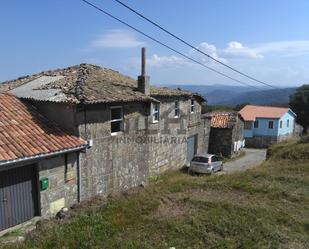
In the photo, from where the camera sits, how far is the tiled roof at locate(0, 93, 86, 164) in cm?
1188

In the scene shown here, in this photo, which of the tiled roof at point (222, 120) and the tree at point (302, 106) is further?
the tree at point (302, 106)

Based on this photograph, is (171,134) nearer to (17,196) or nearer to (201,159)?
(201,159)

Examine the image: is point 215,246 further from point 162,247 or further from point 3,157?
point 3,157

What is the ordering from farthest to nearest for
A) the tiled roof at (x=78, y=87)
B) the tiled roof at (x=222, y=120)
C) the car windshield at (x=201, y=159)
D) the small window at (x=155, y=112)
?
the tiled roof at (x=222, y=120), the car windshield at (x=201, y=159), the small window at (x=155, y=112), the tiled roof at (x=78, y=87)

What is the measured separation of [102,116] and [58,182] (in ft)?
11.3

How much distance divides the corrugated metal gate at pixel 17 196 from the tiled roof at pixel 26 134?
0.70 meters

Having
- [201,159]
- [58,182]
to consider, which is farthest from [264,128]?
[58,182]

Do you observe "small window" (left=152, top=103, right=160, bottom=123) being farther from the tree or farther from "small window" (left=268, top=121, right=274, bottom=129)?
the tree

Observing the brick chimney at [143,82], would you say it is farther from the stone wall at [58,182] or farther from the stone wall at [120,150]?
the stone wall at [58,182]

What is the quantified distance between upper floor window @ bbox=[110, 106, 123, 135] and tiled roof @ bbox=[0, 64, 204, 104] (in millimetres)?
665

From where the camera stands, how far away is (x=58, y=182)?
13.5m

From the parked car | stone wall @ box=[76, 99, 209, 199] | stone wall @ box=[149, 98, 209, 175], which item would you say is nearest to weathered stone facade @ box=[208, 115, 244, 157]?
stone wall @ box=[149, 98, 209, 175]

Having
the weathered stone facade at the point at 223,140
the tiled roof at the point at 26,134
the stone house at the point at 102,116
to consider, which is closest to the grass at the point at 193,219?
the tiled roof at the point at 26,134

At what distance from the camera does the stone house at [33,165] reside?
11.8 metres
